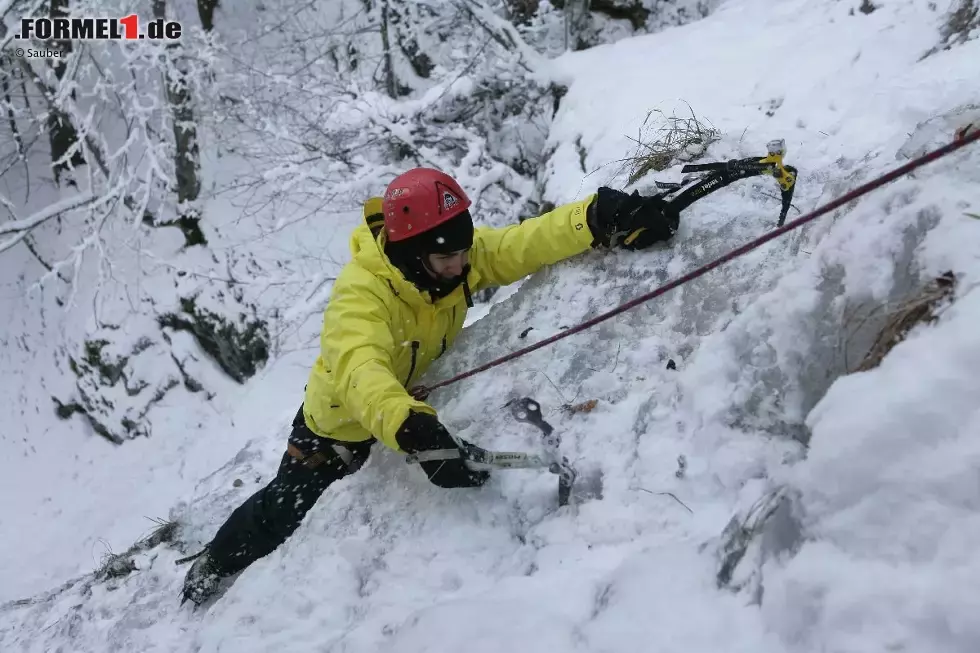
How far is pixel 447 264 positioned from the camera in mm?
2738

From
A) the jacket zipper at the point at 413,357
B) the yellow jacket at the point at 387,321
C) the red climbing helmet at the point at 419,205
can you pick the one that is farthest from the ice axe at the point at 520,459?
the red climbing helmet at the point at 419,205

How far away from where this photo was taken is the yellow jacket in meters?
2.42

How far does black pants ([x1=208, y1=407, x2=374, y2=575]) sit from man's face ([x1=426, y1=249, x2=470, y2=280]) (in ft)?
3.06

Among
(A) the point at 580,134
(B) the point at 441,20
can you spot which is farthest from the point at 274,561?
(B) the point at 441,20

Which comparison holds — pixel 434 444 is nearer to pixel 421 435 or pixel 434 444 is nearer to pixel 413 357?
pixel 421 435

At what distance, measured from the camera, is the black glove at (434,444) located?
222 centimetres

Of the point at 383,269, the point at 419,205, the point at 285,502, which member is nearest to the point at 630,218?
the point at 419,205

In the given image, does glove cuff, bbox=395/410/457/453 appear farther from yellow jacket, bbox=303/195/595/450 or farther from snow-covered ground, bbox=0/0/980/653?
snow-covered ground, bbox=0/0/980/653

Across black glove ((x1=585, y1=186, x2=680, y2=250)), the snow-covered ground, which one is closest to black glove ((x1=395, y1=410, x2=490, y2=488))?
the snow-covered ground

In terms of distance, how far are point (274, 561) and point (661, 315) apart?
1953 millimetres

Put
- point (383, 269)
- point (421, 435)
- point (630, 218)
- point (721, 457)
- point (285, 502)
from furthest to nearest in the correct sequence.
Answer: point (285, 502)
point (630, 218)
point (383, 269)
point (421, 435)
point (721, 457)

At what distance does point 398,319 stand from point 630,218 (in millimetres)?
1138

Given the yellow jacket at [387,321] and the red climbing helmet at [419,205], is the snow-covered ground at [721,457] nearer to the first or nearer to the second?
the yellow jacket at [387,321]

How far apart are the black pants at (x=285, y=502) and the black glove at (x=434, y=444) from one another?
0.92m
